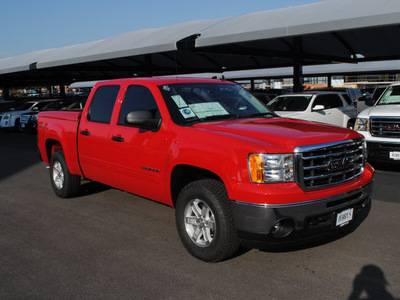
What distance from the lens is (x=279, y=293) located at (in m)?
3.25

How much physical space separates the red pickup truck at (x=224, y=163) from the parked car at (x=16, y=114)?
1472cm

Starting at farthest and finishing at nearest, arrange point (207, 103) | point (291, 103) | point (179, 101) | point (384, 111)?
1. point (291, 103)
2. point (384, 111)
3. point (207, 103)
4. point (179, 101)

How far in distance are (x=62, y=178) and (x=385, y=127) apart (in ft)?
20.2

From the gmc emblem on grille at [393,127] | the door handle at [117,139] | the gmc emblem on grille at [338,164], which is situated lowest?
the gmc emblem on grille at [393,127]

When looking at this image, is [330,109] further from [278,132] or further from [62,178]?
[278,132]

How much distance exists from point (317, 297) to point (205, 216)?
4.10ft

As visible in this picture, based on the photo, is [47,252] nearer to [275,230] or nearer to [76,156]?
[76,156]

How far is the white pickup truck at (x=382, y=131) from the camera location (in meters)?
7.55

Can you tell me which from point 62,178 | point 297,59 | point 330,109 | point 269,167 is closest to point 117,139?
point 62,178

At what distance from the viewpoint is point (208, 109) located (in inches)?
180

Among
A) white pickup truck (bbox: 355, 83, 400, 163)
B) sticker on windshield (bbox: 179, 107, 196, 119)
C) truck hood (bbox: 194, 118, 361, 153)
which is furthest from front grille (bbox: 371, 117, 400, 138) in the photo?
sticker on windshield (bbox: 179, 107, 196, 119)

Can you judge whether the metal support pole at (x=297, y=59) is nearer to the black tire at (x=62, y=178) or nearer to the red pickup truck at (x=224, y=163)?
the red pickup truck at (x=224, y=163)

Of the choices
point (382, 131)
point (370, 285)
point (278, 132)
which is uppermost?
point (278, 132)

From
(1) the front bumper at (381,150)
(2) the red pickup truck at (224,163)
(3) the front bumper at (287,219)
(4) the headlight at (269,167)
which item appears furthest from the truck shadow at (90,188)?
(1) the front bumper at (381,150)
